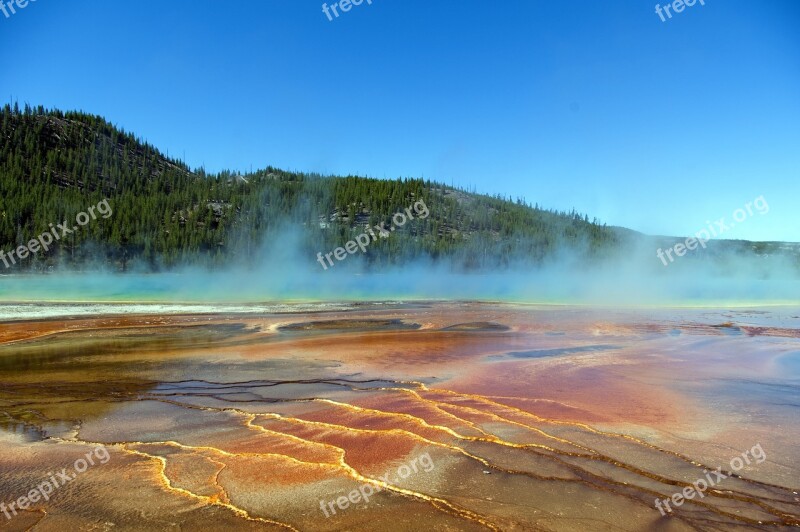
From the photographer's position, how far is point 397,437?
6160 mm

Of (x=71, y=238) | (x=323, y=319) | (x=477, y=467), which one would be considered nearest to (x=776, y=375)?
(x=477, y=467)

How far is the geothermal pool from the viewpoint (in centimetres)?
433

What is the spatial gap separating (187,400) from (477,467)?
16.3 ft

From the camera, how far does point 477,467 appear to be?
5.25 meters

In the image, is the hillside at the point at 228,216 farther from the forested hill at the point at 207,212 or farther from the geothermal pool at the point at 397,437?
the geothermal pool at the point at 397,437

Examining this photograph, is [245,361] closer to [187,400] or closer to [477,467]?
[187,400]

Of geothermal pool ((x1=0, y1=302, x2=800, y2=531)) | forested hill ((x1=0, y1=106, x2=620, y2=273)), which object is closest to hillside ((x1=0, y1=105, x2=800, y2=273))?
forested hill ((x1=0, y1=106, x2=620, y2=273))

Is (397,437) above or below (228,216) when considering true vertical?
below

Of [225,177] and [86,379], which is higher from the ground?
[225,177]

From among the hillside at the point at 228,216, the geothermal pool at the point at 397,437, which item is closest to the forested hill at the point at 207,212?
the hillside at the point at 228,216

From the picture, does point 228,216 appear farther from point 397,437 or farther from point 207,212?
point 397,437

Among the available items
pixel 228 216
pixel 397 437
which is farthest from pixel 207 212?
pixel 397 437

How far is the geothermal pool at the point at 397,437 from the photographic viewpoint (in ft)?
14.2

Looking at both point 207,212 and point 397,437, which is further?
point 207,212
